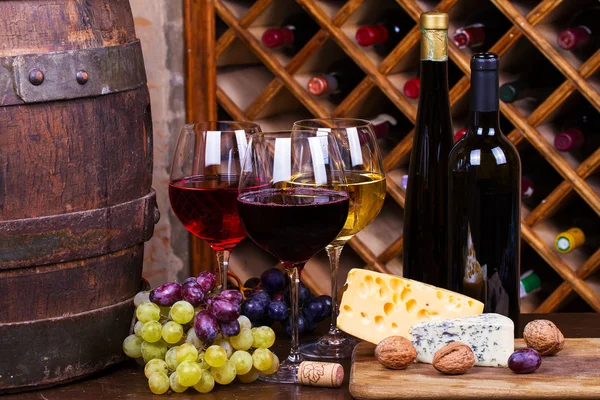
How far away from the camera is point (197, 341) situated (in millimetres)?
913

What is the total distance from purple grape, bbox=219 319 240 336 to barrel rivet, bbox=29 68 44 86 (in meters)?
0.32

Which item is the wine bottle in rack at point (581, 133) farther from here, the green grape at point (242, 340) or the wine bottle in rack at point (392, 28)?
the green grape at point (242, 340)

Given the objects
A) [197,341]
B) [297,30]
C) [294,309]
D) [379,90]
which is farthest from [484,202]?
[297,30]

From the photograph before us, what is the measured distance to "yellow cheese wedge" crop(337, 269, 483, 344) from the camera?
910mm

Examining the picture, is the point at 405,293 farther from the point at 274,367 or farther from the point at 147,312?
the point at 147,312

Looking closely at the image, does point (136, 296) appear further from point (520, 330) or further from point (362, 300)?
point (520, 330)

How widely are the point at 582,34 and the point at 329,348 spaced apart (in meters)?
0.85

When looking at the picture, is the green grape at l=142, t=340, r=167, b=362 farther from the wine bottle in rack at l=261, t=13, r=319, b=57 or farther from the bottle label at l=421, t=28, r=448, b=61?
the wine bottle in rack at l=261, t=13, r=319, b=57

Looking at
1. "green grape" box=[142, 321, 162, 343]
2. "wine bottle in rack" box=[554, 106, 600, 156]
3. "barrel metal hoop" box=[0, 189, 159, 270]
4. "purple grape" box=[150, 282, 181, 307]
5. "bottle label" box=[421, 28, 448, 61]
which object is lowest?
"green grape" box=[142, 321, 162, 343]

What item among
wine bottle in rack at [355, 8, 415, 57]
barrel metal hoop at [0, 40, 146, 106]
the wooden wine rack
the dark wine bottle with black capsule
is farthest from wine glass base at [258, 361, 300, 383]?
wine bottle in rack at [355, 8, 415, 57]

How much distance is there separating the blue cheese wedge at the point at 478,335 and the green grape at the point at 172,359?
0.25m

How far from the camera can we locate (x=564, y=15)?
5.27 ft

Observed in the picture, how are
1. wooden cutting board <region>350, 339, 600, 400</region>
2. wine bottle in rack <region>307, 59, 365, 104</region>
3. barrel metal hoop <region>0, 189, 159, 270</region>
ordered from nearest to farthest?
wooden cutting board <region>350, 339, 600, 400</region> < barrel metal hoop <region>0, 189, 159, 270</region> < wine bottle in rack <region>307, 59, 365, 104</region>

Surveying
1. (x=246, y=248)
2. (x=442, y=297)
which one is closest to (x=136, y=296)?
(x=442, y=297)
